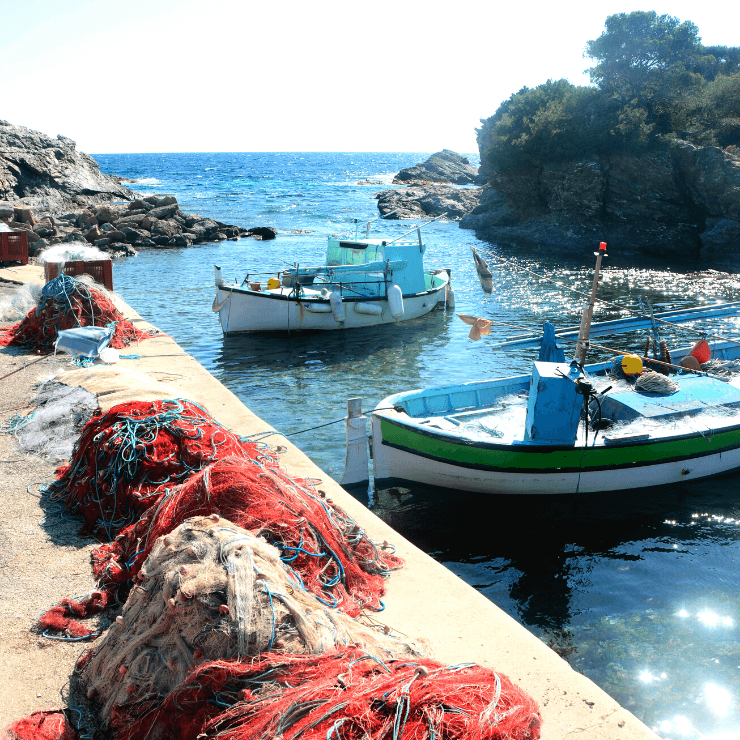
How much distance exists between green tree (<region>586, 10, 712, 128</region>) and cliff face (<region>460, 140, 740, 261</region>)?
6151mm

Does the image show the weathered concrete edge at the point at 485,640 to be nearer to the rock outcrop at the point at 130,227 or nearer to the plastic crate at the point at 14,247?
the plastic crate at the point at 14,247

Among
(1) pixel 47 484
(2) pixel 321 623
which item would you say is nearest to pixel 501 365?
(1) pixel 47 484

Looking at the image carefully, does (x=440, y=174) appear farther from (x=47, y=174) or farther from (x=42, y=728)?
(x=42, y=728)

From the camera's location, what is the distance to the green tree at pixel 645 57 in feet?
152

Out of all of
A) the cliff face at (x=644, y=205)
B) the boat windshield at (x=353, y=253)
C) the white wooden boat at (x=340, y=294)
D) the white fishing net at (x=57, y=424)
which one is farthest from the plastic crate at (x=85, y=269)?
the cliff face at (x=644, y=205)

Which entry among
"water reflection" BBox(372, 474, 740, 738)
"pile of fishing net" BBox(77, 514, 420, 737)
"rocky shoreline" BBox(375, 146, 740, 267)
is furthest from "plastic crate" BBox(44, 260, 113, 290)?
"rocky shoreline" BBox(375, 146, 740, 267)

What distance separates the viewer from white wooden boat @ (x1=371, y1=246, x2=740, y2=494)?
10102 mm

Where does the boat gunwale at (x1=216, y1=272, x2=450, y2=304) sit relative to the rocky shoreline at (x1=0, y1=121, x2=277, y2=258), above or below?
below

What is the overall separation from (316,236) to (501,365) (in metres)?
30.7

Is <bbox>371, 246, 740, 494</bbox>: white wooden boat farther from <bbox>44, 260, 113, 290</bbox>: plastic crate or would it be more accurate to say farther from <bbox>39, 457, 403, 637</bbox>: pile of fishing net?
<bbox>44, 260, 113, 290</bbox>: plastic crate

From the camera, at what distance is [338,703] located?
3.28 m

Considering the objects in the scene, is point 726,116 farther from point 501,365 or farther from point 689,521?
point 689,521

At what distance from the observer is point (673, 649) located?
24.2 feet

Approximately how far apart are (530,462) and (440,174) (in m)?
87.8
